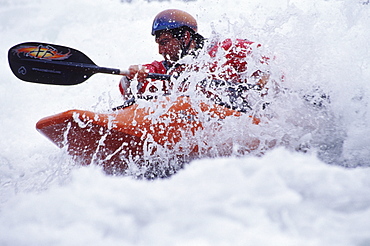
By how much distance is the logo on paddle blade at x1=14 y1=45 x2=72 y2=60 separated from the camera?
2.69 meters

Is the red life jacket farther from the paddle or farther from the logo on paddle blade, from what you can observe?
the logo on paddle blade

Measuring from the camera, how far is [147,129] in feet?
7.88

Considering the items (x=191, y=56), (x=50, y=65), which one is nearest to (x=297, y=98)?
(x=191, y=56)

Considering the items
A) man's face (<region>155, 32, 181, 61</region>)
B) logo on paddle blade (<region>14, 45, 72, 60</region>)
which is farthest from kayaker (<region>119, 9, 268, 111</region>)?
logo on paddle blade (<region>14, 45, 72, 60</region>)

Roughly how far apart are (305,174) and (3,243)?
1389 millimetres

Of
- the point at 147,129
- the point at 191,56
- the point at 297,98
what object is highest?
the point at 191,56

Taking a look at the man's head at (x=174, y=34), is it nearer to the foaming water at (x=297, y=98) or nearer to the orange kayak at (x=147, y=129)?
the foaming water at (x=297, y=98)

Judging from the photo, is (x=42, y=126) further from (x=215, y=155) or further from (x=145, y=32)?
(x=145, y=32)

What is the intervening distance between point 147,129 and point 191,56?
75 centimetres

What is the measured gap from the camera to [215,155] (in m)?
2.37

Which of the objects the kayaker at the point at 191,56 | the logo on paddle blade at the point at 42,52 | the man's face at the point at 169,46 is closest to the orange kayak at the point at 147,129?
the kayaker at the point at 191,56

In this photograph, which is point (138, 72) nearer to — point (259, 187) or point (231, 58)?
point (231, 58)

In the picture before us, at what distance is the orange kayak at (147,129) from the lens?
7.82 feet

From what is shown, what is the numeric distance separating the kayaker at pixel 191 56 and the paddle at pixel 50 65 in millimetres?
232
